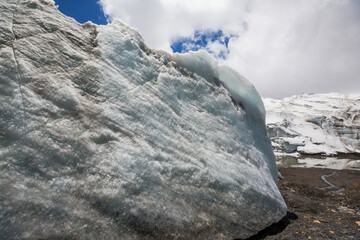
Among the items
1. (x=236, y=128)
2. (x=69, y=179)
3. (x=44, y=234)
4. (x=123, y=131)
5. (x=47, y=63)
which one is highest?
(x=47, y=63)

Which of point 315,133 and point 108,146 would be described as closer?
point 108,146

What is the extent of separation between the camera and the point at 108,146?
5746 millimetres

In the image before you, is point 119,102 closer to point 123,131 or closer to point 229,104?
point 123,131

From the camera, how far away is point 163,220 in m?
5.60

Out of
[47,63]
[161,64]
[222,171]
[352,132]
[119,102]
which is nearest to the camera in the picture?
[47,63]

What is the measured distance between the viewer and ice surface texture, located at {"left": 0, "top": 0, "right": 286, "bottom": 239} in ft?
15.4

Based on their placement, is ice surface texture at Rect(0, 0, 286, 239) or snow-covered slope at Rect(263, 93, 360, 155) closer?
ice surface texture at Rect(0, 0, 286, 239)

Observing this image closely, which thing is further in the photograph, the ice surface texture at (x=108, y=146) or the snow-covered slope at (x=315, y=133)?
the snow-covered slope at (x=315, y=133)

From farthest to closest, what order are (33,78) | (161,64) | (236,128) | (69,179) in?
(236,128) < (161,64) < (33,78) < (69,179)

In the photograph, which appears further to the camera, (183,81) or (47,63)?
(183,81)

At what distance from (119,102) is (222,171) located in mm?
4331

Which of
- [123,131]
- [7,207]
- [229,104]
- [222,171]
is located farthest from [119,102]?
[229,104]

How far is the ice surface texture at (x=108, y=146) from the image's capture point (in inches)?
184

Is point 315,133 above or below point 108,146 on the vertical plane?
above
